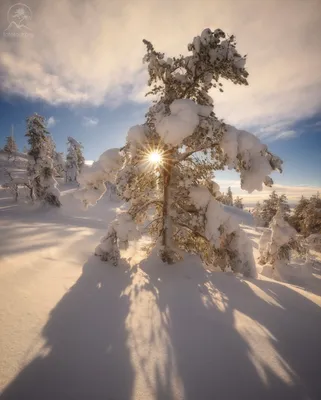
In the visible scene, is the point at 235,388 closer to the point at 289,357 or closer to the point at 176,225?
the point at 289,357

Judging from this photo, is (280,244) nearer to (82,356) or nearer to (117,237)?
(117,237)

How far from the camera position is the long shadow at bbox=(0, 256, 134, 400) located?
2982 millimetres

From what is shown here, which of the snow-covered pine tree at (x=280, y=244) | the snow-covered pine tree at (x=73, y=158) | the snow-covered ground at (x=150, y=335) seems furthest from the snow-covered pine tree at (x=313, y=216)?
the snow-covered pine tree at (x=73, y=158)

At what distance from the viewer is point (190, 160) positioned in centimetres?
830

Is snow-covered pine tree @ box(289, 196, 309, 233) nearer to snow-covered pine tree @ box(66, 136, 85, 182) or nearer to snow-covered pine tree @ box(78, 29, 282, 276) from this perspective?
snow-covered pine tree @ box(78, 29, 282, 276)

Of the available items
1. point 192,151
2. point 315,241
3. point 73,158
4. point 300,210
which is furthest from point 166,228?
point 73,158

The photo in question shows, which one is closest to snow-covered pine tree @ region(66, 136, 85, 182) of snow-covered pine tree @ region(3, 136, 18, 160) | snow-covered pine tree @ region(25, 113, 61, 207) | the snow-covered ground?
snow-covered pine tree @ region(25, 113, 61, 207)

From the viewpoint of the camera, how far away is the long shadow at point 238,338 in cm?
328

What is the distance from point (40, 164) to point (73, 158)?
32.8 meters

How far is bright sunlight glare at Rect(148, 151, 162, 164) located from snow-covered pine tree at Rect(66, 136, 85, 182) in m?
57.1

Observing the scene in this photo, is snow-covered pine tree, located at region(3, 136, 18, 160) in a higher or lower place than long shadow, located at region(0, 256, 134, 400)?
higher

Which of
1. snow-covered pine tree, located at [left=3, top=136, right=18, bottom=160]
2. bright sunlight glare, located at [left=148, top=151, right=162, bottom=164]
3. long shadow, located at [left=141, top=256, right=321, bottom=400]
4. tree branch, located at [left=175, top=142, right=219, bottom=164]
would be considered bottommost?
long shadow, located at [left=141, top=256, right=321, bottom=400]

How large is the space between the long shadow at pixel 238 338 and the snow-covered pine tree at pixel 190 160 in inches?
71.4

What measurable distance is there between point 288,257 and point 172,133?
1641 centimetres
